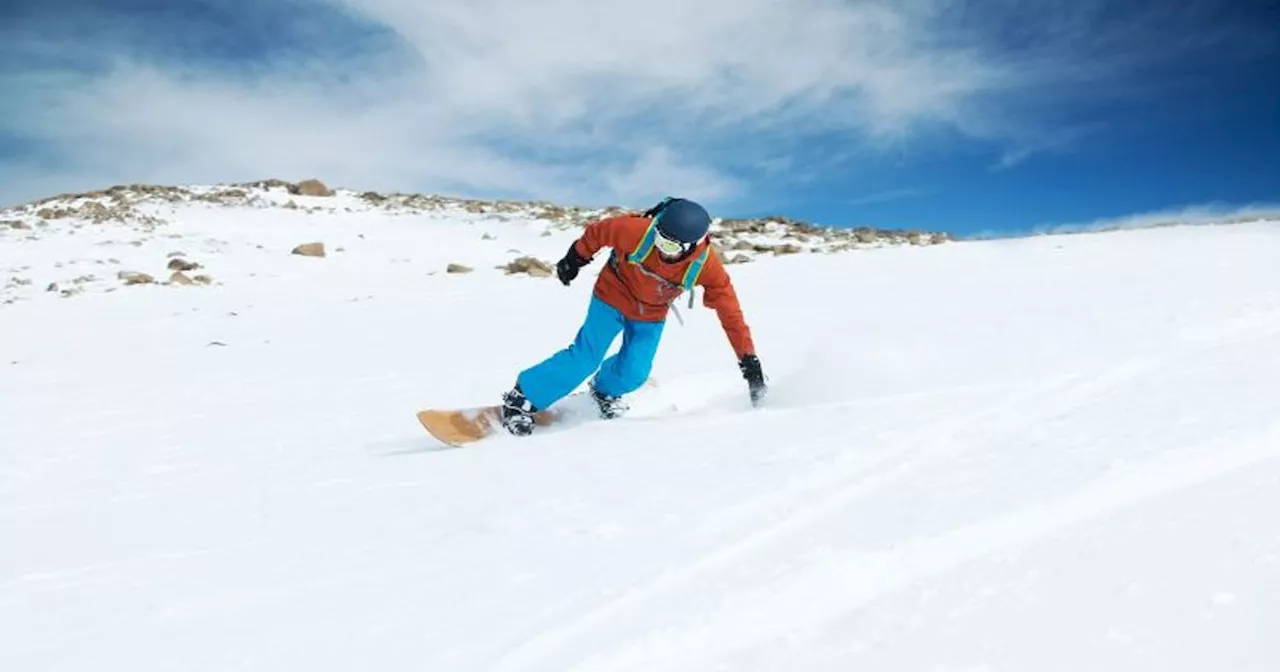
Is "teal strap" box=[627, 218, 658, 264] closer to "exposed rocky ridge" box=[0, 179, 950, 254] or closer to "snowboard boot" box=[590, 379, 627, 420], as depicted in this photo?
"snowboard boot" box=[590, 379, 627, 420]

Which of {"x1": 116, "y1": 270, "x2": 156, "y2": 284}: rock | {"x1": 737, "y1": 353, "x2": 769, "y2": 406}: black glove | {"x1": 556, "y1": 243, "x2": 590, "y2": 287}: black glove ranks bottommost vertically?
{"x1": 737, "y1": 353, "x2": 769, "y2": 406}: black glove

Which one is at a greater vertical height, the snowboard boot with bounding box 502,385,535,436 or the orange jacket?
the orange jacket

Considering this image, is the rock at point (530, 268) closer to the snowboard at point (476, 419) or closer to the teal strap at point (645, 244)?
the snowboard at point (476, 419)

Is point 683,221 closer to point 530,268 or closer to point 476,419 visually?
point 476,419

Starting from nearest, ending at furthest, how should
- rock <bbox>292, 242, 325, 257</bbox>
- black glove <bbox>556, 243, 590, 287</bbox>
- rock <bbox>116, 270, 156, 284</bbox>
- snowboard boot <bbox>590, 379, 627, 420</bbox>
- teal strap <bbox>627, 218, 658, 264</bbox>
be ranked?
teal strap <bbox>627, 218, 658, 264</bbox>, black glove <bbox>556, 243, 590, 287</bbox>, snowboard boot <bbox>590, 379, 627, 420</bbox>, rock <bbox>116, 270, 156, 284</bbox>, rock <bbox>292, 242, 325, 257</bbox>

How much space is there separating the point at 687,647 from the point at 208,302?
1324 centimetres

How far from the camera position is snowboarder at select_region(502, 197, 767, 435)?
493 centimetres

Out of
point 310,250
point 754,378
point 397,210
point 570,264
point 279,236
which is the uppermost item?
point 397,210

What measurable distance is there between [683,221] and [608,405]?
131 cm

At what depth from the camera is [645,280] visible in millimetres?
5035

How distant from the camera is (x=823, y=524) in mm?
2717

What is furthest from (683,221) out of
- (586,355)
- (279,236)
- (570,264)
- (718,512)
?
(279,236)

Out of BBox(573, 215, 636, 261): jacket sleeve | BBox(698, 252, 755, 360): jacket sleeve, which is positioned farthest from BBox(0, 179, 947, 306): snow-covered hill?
BBox(698, 252, 755, 360): jacket sleeve

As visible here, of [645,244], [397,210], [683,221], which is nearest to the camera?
[683,221]
